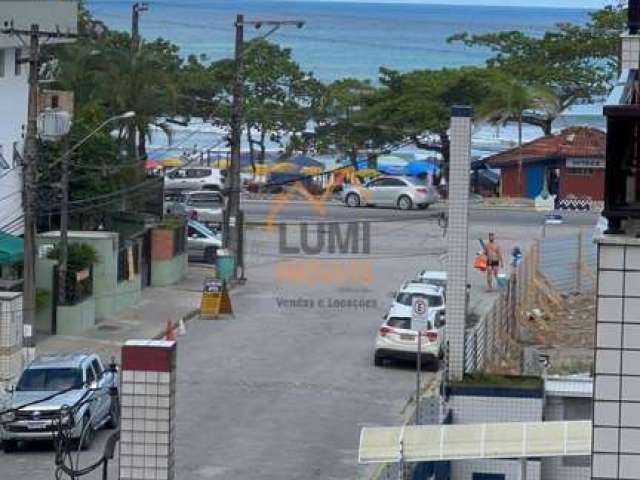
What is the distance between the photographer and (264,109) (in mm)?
80625

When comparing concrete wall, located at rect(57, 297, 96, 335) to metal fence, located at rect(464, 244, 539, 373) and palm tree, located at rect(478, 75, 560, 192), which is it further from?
palm tree, located at rect(478, 75, 560, 192)

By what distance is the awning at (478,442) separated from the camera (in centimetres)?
1978

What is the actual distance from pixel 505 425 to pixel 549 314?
21.1 meters

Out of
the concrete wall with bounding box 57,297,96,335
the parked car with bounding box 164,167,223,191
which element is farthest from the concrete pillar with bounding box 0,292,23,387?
the parked car with bounding box 164,167,223,191

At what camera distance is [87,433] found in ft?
90.8

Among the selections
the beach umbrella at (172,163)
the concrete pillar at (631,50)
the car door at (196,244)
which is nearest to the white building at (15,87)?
the car door at (196,244)

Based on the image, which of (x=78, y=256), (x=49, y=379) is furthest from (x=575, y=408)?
(x=78, y=256)

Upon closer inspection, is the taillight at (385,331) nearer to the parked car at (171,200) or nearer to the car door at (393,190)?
the parked car at (171,200)

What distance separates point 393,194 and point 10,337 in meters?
34.2

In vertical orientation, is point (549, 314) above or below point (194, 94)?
below

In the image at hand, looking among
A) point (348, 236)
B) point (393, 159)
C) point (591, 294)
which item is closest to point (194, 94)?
point (393, 159)

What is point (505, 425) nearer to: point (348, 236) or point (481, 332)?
point (481, 332)

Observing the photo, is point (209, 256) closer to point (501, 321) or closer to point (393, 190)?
point (393, 190)

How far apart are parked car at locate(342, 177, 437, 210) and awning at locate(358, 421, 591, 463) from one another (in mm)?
42686
